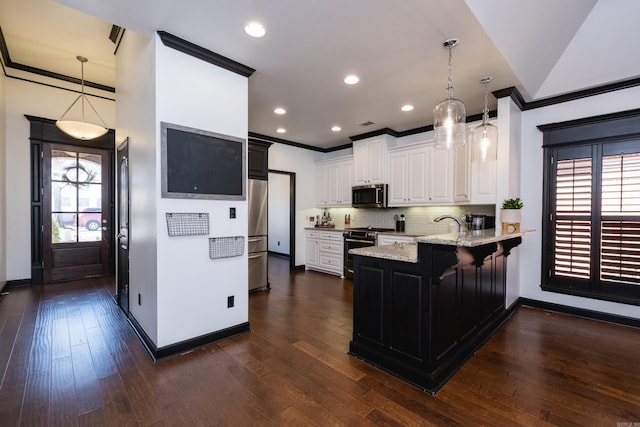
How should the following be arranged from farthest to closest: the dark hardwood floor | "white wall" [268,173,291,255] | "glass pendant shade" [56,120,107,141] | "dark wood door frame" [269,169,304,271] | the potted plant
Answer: "white wall" [268,173,291,255], "dark wood door frame" [269,169,304,271], "glass pendant shade" [56,120,107,141], the potted plant, the dark hardwood floor

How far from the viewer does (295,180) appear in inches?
253

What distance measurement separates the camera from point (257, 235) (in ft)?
15.0

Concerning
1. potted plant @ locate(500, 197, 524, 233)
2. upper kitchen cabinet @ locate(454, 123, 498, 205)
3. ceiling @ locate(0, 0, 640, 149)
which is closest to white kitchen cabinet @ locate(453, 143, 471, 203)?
upper kitchen cabinet @ locate(454, 123, 498, 205)

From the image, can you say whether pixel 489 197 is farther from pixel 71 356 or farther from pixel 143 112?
pixel 71 356

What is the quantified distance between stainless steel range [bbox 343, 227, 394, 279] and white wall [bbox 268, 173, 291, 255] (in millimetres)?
3264

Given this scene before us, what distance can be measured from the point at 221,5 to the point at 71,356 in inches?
124

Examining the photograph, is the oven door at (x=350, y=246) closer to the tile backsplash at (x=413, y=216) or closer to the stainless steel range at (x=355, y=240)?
the stainless steel range at (x=355, y=240)

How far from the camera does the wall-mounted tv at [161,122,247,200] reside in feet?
8.13

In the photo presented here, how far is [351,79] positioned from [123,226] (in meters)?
3.27

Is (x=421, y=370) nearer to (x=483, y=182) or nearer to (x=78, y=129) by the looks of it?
(x=483, y=182)

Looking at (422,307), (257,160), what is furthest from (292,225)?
(422,307)

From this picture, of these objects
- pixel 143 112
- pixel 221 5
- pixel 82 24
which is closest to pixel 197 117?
pixel 143 112

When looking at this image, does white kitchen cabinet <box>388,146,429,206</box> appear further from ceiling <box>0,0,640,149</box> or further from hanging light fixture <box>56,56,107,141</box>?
hanging light fixture <box>56,56,107,141</box>

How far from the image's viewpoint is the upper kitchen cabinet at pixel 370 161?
17.6 ft
